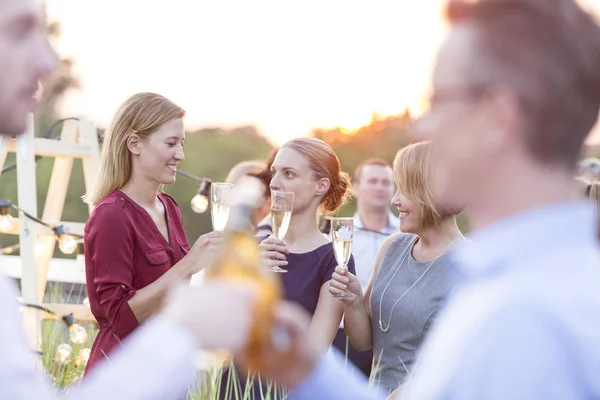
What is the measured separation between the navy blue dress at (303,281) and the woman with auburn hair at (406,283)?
0.80 ft

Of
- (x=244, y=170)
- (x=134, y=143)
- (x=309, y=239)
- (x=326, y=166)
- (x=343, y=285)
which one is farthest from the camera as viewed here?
(x=244, y=170)

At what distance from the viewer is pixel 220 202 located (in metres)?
3.32

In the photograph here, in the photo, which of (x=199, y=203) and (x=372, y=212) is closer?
(x=199, y=203)

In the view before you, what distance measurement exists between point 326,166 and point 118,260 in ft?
4.15

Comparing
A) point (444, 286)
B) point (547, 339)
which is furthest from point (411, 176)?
point (547, 339)

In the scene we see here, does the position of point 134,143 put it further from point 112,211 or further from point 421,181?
point 421,181

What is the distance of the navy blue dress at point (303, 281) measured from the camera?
12.0 ft

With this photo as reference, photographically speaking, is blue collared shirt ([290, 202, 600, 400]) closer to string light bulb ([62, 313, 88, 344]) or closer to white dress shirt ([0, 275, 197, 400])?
white dress shirt ([0, 275, 197, 400])

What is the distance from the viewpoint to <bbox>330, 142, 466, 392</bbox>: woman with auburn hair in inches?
129

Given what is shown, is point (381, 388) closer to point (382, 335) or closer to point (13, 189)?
point (382, 335)

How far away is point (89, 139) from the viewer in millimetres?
5688

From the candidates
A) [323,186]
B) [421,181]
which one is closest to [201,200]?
[323,186]

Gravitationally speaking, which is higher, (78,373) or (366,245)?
(366,245)

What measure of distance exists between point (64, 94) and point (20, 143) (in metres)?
15.9
